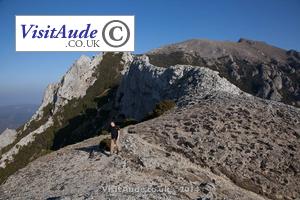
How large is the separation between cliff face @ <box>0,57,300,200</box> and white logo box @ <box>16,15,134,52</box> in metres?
8.81

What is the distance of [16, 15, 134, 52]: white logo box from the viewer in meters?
36.9

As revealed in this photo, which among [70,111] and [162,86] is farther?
[70,111]

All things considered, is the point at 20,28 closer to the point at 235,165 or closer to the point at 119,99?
the point at 235,165

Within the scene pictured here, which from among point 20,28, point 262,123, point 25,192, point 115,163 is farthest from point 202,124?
point 20,28

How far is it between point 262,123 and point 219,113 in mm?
3691

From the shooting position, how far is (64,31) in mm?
36906

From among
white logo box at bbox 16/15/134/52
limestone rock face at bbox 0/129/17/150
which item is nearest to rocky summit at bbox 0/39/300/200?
white logo box at bbox 16/15/134/52

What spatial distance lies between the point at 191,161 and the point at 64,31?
15915 mm

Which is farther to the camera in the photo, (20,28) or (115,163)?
(20,28)

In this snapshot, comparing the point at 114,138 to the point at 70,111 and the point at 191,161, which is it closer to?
the point at 191,161

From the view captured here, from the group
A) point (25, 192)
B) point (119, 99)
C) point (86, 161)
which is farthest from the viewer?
point (119, 99)

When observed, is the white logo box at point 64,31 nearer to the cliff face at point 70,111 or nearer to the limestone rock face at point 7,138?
the cliff face at point 70,111

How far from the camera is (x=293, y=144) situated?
34.2 meters

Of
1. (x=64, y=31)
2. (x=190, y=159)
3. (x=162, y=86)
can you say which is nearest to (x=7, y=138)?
(x=162, y=86)
